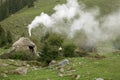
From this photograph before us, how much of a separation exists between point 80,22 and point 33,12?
27.1 metres

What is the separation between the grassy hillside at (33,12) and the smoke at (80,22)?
12.1 feet

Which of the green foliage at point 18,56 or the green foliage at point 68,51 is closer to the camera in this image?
the green foliage at point 18,56

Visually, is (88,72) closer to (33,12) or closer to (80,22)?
(80,22)

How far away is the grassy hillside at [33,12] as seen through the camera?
148150 mm

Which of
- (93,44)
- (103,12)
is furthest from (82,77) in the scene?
(103,12)

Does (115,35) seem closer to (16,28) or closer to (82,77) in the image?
(16,28)

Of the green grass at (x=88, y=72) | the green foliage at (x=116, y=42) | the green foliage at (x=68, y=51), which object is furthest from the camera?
the green foliage at (x=116, y=42)

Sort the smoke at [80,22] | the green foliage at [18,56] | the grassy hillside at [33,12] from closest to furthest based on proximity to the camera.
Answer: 1. the green foliage at [18,56]
2. the smoke at [80,22]
3. the grassy hillside at [33,12]

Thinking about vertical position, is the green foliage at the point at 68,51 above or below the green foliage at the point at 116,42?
above

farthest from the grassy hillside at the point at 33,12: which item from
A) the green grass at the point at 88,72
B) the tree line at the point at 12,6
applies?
the green grass at the point at 88,72

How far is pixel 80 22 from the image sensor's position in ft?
496

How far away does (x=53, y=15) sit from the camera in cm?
15388

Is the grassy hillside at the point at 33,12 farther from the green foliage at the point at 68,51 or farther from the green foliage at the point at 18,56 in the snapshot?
the green foliage at the point at 18,56

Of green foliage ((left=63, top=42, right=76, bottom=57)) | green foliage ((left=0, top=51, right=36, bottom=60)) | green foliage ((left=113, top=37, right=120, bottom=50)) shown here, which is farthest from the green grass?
green foliage ((left=113, top=37, right=120, bottom=50))
